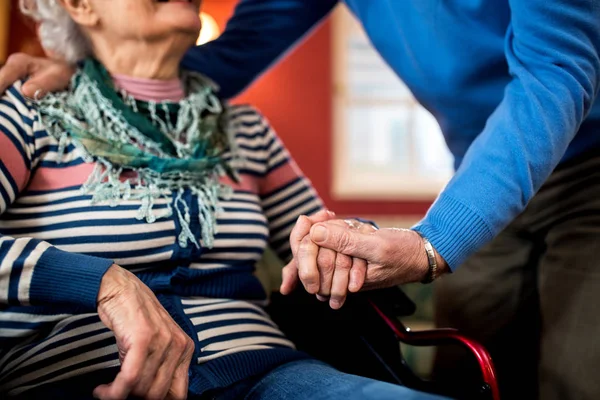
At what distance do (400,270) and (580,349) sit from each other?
45 centimetres

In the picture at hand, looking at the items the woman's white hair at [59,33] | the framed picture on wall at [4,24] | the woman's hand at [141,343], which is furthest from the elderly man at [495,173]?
the framed picture on wall at [4,24]

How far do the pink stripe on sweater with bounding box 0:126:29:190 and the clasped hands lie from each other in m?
0.47

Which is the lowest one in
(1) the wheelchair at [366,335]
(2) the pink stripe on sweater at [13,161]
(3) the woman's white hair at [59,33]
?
(1) the wheelchair at [366,335]

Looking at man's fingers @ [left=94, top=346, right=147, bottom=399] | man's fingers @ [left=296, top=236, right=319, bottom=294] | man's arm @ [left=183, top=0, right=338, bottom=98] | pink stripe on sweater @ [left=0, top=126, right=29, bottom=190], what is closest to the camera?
man's fingers @ [left=94, top=346, right=147, bottom=399]

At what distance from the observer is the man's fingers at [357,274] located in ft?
2.84

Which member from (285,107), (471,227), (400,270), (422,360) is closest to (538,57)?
(471,227)

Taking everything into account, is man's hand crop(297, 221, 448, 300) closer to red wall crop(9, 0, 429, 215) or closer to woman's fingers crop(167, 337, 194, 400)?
woman's fingers crop(167, 337, 194, 400)

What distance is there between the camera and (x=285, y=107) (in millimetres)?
4684

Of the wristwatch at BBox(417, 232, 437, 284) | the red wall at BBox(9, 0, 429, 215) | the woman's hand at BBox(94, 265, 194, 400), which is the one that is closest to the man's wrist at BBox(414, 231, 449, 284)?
the wristwatch at BBox(417, 232, 437, 284)

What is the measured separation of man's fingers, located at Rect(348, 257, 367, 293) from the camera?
865 mm

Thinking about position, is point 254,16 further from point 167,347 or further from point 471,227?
point 167,347

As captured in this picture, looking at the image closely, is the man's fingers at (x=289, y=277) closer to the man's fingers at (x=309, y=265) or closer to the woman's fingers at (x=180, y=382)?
the man's fingers at (x=309, y=265)

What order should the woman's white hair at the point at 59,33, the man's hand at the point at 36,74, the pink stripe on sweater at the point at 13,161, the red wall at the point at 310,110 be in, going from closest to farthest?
the pink stripe on sweater at the point at 13,161 < the man's hand at the point at 36,74 < the woman's white hair at the point at 59,33 < the red wall at the point at 310,110

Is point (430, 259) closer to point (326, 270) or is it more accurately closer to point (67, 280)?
point (326, 270)
